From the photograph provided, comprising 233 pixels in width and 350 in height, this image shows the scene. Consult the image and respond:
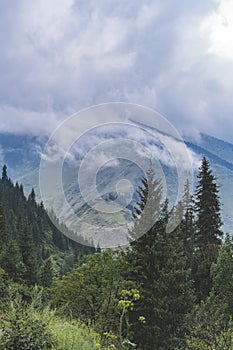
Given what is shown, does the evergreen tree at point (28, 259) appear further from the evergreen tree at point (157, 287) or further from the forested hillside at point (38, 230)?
the forested hillside at point (38, 230)

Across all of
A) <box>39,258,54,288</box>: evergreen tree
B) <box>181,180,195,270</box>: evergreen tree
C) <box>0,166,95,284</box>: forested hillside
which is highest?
<box>0,166,95,284</box>: forested hillside

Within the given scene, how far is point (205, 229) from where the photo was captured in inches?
1529

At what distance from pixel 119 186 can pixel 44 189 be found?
18.5 ft

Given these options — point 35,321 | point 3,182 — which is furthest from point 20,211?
point 35,321

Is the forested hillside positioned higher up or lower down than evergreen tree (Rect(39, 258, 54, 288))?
higher up

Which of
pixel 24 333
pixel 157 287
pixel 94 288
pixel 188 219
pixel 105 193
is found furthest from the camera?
pixel 188 219

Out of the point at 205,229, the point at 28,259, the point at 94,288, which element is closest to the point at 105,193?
the point at 94,288

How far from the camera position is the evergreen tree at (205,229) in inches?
1288

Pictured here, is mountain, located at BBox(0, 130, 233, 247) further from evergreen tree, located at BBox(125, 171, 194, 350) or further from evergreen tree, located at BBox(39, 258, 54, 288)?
evergreen tree, located at BBox(39, 258, 54, 288)

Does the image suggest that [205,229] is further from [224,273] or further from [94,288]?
[94,288]

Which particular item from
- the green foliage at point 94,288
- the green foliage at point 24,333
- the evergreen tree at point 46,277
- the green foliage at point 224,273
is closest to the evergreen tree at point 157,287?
the green foliage at point 94,288

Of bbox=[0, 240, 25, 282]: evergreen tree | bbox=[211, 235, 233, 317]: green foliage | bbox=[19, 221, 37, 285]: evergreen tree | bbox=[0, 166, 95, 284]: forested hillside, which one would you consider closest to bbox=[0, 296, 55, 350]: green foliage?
bbox=[211, 235, 233, 317]: green foliage

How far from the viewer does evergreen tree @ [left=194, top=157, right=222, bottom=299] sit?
32.7 meters

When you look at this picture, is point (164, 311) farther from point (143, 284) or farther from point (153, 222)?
point (153, 222)
